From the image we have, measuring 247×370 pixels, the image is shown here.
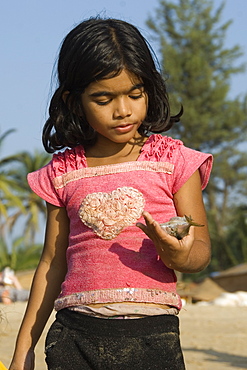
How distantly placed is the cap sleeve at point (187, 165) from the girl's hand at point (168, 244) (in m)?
0.30

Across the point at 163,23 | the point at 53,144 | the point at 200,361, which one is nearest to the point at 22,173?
the point at 163,23

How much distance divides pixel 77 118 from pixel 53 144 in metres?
0.17

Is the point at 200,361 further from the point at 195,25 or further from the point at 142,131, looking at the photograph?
the point at 195,25

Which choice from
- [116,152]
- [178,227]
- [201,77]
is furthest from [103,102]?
Result: [201,77]

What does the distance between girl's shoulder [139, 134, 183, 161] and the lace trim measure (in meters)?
0.46

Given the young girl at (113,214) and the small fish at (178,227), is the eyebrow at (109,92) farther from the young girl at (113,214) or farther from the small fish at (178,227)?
the small fish at (178,227)

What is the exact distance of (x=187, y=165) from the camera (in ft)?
8.07

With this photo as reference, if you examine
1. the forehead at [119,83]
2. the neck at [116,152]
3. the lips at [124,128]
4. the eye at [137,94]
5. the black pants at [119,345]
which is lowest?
the black pants at [119,345]

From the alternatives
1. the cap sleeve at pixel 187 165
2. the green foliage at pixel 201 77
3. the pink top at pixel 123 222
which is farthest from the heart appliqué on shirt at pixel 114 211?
the green foliage at pixel 201 77

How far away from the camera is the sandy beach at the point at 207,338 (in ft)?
21.8

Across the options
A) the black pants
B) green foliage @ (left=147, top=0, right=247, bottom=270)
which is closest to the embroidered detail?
the black pants

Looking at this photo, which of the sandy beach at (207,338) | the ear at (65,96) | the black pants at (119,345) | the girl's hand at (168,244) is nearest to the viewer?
the girl's hand at (168,244)

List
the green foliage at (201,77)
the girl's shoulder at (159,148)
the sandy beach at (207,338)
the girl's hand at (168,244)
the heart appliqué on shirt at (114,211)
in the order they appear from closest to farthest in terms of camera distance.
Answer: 1. the girl's hand at (168,244)
2. the heart appliqué on shirt at (114,211)
3. the girl's shoulder at (159,148)
4. the sandy beach at (207,338)
5. the green foliage at (201,77)

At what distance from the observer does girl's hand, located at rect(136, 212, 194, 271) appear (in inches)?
81.0
